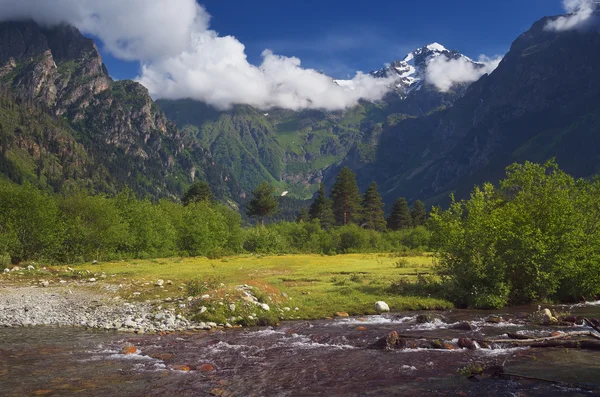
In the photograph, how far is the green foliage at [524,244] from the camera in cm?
3278

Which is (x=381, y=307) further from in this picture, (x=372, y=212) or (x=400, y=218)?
(x=400, y=218)

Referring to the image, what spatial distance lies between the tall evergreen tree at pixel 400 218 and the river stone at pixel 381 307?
117412 mm

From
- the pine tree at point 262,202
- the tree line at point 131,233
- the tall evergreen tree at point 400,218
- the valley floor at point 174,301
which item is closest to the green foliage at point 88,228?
the tree line at point 131,233

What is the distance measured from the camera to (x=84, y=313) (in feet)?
90.0

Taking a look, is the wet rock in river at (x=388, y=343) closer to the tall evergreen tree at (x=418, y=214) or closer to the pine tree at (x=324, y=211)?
the pine tree at (x=324, y=211)

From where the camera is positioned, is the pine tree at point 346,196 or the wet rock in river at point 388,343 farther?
the pine tree at point 346,196

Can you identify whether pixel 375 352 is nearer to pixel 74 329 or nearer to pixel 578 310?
pixel 74 329

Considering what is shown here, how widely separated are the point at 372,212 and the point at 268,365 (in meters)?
130

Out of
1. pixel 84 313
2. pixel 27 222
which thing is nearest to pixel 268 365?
pixel 84 313

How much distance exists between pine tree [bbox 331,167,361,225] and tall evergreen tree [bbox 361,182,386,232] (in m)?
2.81

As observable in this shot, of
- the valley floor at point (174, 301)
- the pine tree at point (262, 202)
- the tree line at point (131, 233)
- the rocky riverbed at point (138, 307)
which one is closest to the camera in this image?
the rocky riverbed at point (138, 307)

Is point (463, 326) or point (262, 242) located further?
point (262, 242)

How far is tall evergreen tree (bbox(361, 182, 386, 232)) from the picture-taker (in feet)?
479

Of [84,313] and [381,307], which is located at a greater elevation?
[84,313]
